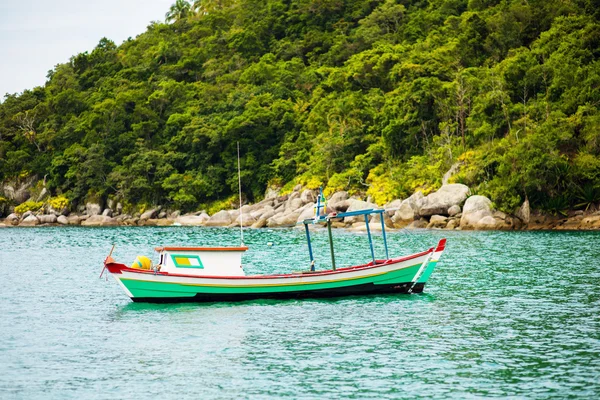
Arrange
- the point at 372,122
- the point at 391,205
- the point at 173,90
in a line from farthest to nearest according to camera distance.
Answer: the point at 173,90
the point at 372,122
the point at 391,205

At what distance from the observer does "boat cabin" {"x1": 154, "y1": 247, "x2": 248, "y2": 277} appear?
26500 mm

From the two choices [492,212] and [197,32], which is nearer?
[492,212]

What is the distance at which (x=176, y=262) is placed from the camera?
87.0 feet

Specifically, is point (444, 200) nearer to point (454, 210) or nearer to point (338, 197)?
point (454, 210)

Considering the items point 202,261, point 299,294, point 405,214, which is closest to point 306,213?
point 405,214

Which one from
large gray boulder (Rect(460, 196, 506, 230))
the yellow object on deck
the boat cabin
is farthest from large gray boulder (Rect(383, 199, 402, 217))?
the yellow object on deck

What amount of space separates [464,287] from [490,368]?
13.0m

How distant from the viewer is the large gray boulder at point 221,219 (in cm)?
8481

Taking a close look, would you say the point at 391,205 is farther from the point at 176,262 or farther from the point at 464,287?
the point at 176,262

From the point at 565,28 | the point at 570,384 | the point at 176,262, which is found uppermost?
the point at 565,28

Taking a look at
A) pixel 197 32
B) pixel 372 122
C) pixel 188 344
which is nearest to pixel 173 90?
pixel 197 32

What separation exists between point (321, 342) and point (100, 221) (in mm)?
78662

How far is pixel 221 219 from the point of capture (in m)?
85.6

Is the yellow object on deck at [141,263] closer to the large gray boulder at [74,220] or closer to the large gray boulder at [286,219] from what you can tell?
the large gray boulder at [286,219]
